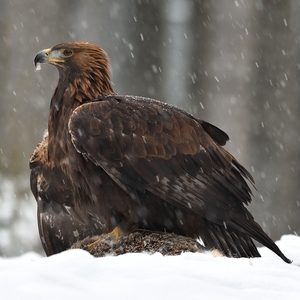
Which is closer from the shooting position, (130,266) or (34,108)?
(130,266)

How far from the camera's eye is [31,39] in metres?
12.2

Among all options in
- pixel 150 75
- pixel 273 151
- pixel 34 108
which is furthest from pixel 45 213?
pixel 150 75

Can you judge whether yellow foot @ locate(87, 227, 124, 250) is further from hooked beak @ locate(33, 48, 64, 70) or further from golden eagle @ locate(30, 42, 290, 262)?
hooked beak @ locate(33, 48, 64, 70)

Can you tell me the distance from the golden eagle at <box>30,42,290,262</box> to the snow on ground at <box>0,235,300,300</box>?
154 cm

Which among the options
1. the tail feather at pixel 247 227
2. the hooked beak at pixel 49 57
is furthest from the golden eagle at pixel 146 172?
the hooked beak at pixel 49 57

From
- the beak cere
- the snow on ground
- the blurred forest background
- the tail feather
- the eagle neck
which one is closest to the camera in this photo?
the snow on ground

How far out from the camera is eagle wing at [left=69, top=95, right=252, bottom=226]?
201 inches

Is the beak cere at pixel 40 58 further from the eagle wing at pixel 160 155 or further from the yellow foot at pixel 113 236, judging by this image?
the yellow foot at pixel 113 236

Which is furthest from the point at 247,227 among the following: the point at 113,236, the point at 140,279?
the point at 140,279

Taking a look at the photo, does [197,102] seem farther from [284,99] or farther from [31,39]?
[31,39]

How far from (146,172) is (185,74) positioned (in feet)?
25.6

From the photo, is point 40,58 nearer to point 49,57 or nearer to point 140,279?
point 49,57

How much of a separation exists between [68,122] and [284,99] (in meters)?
6.24

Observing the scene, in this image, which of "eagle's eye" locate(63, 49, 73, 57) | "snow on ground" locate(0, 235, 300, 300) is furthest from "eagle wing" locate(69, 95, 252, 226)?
"snow on ground" locate(0, 235, 300, 300)
